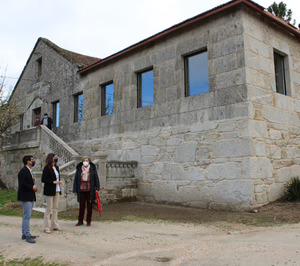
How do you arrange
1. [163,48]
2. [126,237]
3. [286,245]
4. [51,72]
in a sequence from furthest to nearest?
[51,72] < [163,48] < [126,237] < [286,245]

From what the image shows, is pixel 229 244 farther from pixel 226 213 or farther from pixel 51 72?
pixel 51 72

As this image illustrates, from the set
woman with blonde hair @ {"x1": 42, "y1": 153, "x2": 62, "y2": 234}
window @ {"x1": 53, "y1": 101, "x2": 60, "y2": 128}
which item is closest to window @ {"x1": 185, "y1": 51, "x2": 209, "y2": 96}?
woman with blonde hair @ {"x1": 42, "y1": 153, "x2": 62, "y2": 234}

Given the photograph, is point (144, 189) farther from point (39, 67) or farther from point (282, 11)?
point (282, 11)

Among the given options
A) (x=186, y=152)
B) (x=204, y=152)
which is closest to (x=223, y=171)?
(x=204, y=152)

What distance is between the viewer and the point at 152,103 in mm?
11914

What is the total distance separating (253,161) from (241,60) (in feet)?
Result: 9.86

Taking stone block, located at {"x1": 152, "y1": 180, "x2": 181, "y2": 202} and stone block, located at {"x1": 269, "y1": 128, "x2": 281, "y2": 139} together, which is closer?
stone block, located at {"x1": 269, "y1": 128, "x2": 281, "y2": 139}

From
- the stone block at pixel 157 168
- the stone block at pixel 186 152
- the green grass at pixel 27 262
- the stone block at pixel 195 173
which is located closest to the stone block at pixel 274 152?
the stone block at pixel 195 173

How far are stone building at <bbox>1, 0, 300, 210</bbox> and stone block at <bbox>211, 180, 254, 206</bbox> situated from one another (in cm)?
3

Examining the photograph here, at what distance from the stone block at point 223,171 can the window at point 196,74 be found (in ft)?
8.29

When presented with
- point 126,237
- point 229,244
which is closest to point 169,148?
point 126,237

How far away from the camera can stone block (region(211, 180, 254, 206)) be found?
8531 millimetres

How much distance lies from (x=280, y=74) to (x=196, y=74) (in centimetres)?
293

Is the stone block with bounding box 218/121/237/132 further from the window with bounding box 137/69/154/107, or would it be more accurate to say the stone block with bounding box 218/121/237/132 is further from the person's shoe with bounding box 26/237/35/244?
the person's shoe with bounding box 26/237/35/244
